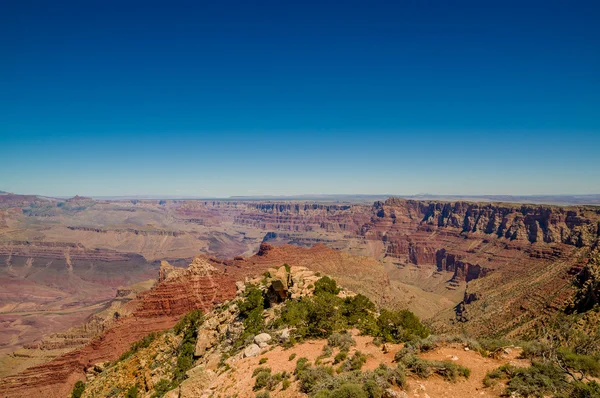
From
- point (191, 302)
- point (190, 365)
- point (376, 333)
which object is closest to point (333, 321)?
point (376, 333)

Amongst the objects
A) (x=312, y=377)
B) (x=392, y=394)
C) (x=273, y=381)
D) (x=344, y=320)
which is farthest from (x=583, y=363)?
(x=344, y=320)

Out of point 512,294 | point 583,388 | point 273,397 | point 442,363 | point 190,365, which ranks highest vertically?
point 583,388

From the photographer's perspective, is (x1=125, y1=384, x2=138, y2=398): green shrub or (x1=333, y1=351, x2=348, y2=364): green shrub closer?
(x1=333, y1=351, x2=348, y2=364): green shrub

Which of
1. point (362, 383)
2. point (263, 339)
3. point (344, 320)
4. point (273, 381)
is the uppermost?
point (362, 383)

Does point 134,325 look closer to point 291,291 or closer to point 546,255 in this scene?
point 291,291

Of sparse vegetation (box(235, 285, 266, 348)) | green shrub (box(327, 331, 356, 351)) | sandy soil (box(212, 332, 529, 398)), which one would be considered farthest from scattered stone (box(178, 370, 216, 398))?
green shrub (box(327, 331, 356, 351))

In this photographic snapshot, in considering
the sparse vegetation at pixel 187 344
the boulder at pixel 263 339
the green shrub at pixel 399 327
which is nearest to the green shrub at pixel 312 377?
the green shrub at pixel 399 327

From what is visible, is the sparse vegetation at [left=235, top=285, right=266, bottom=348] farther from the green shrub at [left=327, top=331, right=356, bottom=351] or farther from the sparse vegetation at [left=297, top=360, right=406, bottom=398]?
the sparse vegetation at [left=297, top=360, right=406, bottom=398]

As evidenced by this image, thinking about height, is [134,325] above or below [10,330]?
above

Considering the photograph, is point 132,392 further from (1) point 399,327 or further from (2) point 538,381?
(2) point 538,381
